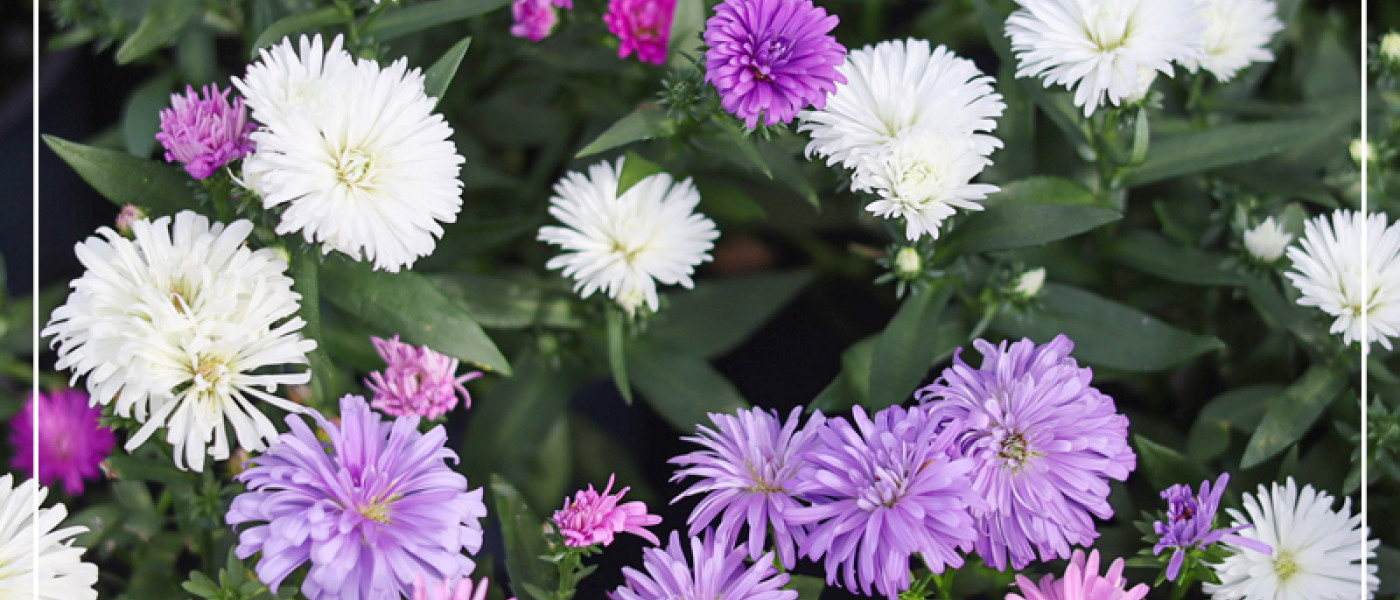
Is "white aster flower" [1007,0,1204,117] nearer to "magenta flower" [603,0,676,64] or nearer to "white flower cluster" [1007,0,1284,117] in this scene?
"white flower cluster" [1007,0,1284,117]

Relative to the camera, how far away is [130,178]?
2.49 feet

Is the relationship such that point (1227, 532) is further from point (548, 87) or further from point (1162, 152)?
point (548, 87)

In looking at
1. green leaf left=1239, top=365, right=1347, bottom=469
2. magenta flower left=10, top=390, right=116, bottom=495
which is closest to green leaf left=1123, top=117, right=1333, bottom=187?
green leaf left=1239, top=365, right=1347, bottom=469

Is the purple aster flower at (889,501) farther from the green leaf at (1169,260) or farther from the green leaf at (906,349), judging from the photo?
the green leaf at (1169,260)

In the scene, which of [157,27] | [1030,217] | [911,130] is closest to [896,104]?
[911,130]

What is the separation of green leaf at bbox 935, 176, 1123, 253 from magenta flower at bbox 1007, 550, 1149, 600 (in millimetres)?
228

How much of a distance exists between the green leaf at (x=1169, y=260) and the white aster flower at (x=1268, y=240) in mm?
24

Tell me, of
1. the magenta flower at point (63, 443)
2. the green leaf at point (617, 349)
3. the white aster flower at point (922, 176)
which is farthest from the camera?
the magenta flower at point (63, 443)

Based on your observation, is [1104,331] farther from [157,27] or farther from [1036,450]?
[157,27]

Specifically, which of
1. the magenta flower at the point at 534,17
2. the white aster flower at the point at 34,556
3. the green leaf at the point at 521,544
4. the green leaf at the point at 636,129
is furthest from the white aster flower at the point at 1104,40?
the white aster flower at the point at 34,556

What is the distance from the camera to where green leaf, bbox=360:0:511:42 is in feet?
2.62

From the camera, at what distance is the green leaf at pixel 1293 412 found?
78cm

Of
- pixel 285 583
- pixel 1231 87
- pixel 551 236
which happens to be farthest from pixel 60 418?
pixel 1231 87

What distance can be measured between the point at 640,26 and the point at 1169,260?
18.2 inches
